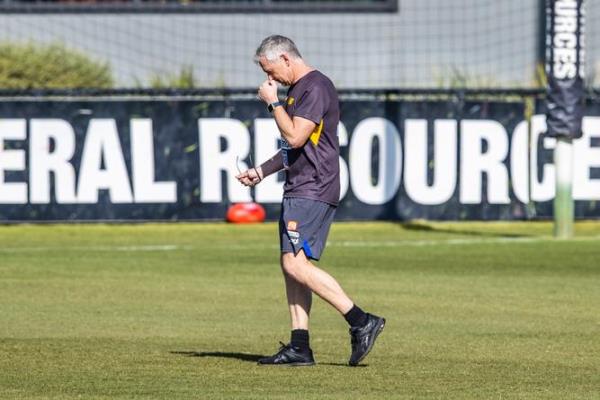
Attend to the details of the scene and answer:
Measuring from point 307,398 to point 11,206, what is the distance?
1315 centimetres

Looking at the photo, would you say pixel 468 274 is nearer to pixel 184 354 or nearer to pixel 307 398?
pixel 184 354

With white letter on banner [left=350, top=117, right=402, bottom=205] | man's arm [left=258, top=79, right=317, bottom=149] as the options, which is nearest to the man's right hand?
man's arm [left=258, top=79, right=317, bottom=149]

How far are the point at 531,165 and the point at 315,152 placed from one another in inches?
489

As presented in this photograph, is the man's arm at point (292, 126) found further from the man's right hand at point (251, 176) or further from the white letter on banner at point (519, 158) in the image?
the white letter on banner at point (519, 158)

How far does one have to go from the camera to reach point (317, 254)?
9.32 metres

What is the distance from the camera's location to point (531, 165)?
21344mm

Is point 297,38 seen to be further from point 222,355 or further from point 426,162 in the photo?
point 222,355

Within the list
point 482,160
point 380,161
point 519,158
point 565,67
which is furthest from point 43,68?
point 565,67

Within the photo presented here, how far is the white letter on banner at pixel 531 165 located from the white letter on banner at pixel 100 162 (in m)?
5.15

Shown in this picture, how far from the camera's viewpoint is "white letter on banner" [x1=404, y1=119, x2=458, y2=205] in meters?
21.2

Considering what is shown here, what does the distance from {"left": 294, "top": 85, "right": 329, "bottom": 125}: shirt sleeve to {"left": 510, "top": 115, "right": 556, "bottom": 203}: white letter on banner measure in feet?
40.6

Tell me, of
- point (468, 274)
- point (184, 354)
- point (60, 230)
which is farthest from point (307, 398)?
point (60, 230)

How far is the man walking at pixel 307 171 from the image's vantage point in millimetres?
9141

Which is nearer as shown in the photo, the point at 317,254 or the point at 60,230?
the point at 317,254
